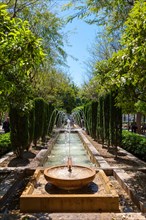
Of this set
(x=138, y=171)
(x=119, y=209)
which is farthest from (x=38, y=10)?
(x=119, y=209)

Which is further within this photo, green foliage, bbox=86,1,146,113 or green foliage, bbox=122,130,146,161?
green foliage, bbox=122,130,146,161

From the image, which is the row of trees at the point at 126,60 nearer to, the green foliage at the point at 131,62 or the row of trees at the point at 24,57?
the green foliage at the point at 131,62

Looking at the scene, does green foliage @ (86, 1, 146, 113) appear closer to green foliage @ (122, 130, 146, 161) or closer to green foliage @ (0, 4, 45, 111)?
green foliage @ (0, 4, 45, 111)

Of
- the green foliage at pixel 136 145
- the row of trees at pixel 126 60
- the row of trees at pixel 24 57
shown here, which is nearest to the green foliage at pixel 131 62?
the row of trees at pixel 126 60

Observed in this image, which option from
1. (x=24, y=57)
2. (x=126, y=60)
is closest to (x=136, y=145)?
(x=126, y=60)

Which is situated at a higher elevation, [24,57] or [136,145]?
[24,57]

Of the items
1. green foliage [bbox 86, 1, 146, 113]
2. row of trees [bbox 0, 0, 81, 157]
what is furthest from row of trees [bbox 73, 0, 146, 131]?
row of trees [bbox 0, 0, 81, 157]

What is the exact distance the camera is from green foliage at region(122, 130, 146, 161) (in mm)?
10352

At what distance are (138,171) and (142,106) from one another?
8.58 feet

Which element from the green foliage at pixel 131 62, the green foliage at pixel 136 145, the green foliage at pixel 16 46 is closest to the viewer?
the green foliage at pixel 16 46

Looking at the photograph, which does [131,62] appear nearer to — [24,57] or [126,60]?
[126,60]

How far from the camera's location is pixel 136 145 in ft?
36.7

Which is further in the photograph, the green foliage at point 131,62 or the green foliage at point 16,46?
the green foliage at point 131,62

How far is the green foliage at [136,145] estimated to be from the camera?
1035 cm
